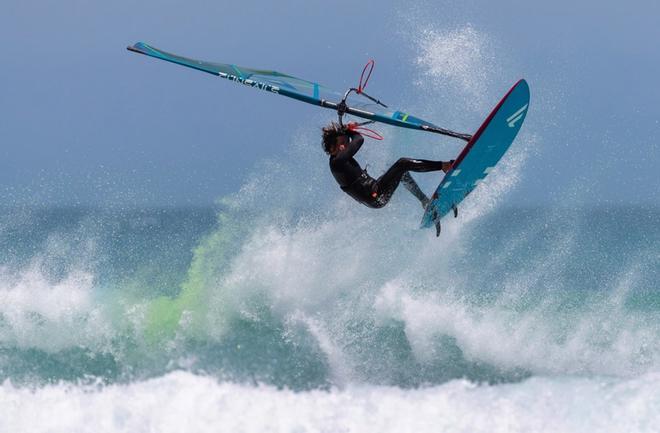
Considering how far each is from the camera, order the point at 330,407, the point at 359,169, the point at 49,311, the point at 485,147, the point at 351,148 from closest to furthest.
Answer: the point at 485,147 → the point at 351,148 → the point at 359,169 → the point at 330,407 → the point at 49,311

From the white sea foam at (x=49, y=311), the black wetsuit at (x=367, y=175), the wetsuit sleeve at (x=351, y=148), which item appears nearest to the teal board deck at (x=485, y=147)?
the black wetsuit at (x=367, y=175)

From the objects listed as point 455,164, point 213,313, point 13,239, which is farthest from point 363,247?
point 13,239

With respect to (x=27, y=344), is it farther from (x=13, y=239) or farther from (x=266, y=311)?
(x=13, y=239)

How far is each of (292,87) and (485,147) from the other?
82.9 inches

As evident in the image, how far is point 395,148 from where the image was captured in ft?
34.3

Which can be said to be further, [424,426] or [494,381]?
[494,381]

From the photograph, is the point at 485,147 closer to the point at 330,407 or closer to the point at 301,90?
the point at 301,90

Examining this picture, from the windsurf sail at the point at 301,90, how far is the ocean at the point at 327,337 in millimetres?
1827

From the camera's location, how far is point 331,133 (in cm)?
762

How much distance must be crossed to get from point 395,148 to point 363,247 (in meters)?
1.56

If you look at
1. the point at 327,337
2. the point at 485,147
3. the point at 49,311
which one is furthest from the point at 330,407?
the point at 49,311

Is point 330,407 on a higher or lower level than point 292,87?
lower

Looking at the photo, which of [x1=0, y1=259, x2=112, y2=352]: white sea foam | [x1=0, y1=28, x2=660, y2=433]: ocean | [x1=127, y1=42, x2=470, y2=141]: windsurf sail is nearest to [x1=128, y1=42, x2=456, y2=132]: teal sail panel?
[x1=127, y1=42, x2=470, y2=141]: windsurf sail

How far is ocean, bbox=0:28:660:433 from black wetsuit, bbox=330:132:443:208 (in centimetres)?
198
